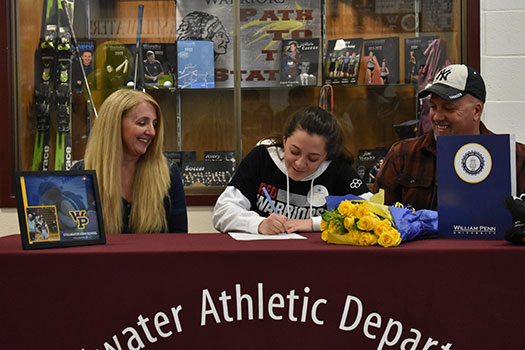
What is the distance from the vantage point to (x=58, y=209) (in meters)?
1.29

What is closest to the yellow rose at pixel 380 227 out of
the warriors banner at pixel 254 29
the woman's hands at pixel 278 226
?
the woman's hands at pixel 278 226

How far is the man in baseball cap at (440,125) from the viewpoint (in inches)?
82.4

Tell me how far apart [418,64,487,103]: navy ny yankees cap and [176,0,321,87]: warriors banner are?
3.41ft

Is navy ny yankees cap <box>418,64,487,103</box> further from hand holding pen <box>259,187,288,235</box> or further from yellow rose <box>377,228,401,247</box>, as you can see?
yellow rose <box>377,228,401,247</box>

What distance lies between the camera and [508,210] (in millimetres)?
1266

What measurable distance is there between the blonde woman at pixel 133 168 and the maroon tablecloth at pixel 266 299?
749mm

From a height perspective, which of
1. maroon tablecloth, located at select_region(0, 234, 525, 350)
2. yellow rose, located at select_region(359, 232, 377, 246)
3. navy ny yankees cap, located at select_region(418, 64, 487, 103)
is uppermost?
navy ny yankees cap, located at select_region(418, 64, 487, 103)

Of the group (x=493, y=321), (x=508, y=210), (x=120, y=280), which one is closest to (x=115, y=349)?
(x=120, y=280)

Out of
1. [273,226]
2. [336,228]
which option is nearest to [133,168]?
[273,226]

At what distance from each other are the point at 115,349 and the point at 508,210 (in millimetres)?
888

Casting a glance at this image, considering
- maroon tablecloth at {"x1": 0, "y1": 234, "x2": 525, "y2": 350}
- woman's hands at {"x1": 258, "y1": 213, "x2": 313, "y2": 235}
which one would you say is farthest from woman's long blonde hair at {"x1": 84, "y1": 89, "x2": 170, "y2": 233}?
maroon tablecloth at {"x1": 0, "y1": 234, "x2": 525, "y2": 350}

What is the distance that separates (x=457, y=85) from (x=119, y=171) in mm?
1249

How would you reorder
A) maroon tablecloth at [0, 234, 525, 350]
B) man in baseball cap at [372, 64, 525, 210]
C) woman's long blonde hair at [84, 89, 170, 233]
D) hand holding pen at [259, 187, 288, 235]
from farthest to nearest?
man in baseball cap at [372, 64, 525, 210]
woman's long blonde hair at [84, 89, 170, 233]
hand holding pen at [259, 187, 288, 235]
maroon tablecloth at [0, 234, 525, 350]

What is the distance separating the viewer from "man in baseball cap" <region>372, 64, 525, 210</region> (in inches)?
82.4
